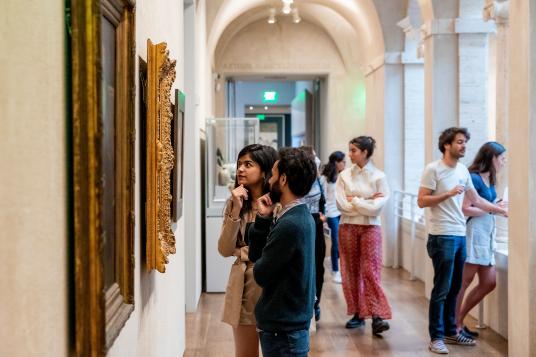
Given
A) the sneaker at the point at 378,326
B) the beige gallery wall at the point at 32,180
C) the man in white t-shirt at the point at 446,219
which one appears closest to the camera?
the beige gallery wall at the point at 32,180

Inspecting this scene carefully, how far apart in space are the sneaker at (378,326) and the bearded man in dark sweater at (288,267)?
380 cm

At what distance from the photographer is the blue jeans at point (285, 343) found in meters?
3.09

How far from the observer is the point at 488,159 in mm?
6430

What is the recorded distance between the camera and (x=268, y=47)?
16.7 metres

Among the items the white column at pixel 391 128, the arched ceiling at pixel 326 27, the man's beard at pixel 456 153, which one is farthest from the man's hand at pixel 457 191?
the arched ceiling at pixel 326 27

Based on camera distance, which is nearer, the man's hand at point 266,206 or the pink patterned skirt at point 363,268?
the man's hand at point 266,206

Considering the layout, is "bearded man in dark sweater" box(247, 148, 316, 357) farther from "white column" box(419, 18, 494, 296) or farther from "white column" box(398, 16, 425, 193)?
"white column" box(398, 16, 425, 193)

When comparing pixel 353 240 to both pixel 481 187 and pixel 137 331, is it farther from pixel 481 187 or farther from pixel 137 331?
pixel 137 331

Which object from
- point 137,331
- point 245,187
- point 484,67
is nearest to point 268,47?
point 484,67

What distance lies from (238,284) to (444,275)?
2882 millimetres

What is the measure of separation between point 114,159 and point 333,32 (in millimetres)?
14762

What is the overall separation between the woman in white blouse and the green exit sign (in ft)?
67.2

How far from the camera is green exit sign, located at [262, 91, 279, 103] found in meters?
27.3

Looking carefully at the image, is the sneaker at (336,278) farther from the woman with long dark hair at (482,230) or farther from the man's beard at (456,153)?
the man's beard at (456,153)
